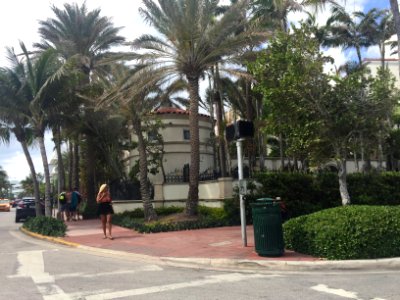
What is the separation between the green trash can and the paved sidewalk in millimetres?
192

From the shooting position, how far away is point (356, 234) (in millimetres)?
9039

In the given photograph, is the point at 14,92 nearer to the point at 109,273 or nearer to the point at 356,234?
the point at 109,273

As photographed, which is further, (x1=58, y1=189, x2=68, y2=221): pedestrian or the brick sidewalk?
(x1=58, y1=189, x2=68, y2=221): pedestrian

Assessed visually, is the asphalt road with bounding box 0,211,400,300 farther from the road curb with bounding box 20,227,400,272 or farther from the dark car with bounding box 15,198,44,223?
the dark car with bounding box 15,198,44,223

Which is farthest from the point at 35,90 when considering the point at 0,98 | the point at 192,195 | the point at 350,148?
the point at 350,148

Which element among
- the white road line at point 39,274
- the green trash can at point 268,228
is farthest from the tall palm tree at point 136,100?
the green trash can at point 268,228

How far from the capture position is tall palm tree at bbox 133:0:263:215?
16641 mm

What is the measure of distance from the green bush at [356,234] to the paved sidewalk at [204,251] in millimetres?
288

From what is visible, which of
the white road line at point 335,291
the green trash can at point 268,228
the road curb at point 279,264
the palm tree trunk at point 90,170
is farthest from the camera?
the palm tree trunk at point 90,170

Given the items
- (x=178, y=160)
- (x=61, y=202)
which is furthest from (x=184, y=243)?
(x=178, y=160)

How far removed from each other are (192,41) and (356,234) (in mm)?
10155

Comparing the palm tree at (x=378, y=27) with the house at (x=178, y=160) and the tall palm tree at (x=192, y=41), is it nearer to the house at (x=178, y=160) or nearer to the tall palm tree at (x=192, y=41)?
the house at (x=178, y=160)

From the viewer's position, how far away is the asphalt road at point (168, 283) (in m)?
6.90

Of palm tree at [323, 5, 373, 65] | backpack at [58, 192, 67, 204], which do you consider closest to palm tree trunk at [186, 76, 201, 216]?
backpack at [58, 192, 67, 204]
